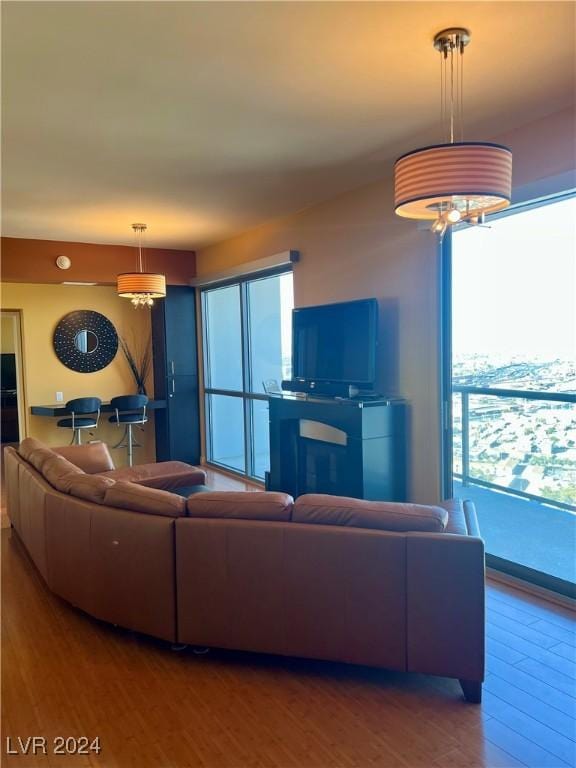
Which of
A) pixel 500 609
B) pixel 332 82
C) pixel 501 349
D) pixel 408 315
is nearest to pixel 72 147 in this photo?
pixel 332 82

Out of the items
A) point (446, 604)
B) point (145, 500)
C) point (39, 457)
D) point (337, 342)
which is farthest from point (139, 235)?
point (446, 604)

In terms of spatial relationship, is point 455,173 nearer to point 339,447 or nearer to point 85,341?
point 339,447

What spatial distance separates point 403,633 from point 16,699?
5.35 feet

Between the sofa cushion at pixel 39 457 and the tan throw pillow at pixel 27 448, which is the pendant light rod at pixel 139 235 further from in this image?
the sofa cushion at pixel 39 457

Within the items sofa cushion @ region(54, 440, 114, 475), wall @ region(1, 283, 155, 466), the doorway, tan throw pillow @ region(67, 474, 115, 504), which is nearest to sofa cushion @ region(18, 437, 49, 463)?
sofa cushion @ region(54, 440, 114, 475)

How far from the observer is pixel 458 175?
2.03m

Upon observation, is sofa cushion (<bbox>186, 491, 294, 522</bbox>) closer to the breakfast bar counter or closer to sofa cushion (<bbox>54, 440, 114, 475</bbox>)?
sofa cushion (<bbox>54, 440, 114, 475</bbox>)

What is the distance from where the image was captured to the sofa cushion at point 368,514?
237cm

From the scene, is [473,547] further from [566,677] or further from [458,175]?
[458,175]

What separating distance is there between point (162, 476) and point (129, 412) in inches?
113

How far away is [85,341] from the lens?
7.20m

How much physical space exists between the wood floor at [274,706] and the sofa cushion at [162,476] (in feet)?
4.78

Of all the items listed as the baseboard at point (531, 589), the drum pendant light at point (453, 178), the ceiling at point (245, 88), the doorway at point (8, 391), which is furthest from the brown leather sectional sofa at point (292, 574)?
the doorway at point (8, 391)

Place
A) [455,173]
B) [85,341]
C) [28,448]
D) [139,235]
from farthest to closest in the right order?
[85,341], [139,235], [28,448], [455,173]
